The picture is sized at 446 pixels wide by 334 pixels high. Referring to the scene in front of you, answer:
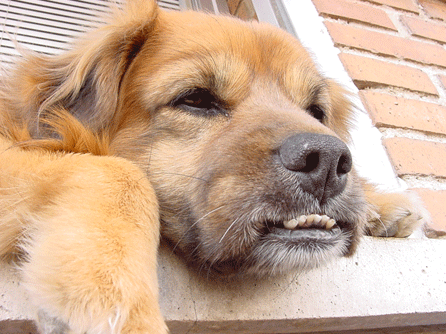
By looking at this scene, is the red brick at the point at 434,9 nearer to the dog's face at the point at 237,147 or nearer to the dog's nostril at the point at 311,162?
the dog's face at the point at 237,147

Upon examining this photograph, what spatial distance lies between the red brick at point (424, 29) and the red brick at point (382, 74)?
38 centimetres

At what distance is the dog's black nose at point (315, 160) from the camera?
0.99 metres

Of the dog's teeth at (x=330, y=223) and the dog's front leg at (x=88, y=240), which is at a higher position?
the dog's teeth at (x=330, y=223)

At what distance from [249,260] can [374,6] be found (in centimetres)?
214

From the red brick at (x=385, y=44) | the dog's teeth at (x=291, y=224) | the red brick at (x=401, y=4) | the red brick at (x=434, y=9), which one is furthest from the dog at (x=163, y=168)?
the red brick at (x=434, y=9)

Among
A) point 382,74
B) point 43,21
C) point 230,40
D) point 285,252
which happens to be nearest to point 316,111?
point 230,40

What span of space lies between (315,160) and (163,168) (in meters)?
0.52

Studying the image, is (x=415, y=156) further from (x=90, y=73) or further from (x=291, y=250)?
(x=90, y=73)

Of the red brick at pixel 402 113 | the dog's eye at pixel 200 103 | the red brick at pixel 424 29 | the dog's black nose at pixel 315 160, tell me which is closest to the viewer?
the dog's black nose at pixel 315 160

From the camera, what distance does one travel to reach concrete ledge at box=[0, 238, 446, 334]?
1.04 m

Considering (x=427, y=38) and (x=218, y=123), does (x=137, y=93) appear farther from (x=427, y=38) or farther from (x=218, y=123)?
(x=427, y=38)

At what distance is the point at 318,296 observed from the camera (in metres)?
1.25

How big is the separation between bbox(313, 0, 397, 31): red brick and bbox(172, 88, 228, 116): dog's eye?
128 cm

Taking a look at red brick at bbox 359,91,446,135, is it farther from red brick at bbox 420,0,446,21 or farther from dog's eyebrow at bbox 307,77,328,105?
red brick at bbox 420,0,446,21
